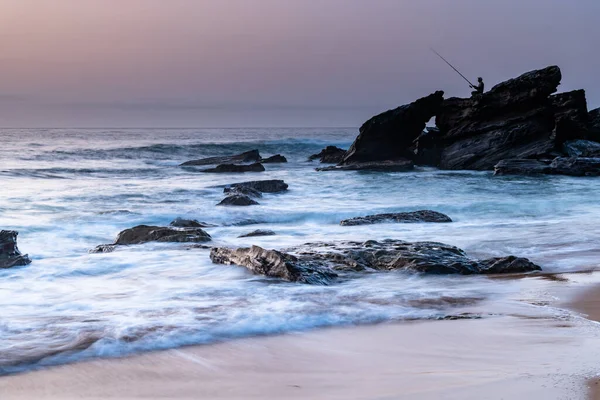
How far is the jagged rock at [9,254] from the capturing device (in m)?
8.59

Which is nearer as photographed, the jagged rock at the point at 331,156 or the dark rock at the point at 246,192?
the dark rock at the point at 246,192

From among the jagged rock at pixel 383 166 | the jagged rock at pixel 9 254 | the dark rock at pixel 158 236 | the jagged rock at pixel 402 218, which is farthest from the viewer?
the jagged rock at pixel 383 166

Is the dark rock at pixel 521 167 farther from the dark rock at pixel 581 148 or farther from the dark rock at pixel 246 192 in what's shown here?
the dark rock at pixel 246 192

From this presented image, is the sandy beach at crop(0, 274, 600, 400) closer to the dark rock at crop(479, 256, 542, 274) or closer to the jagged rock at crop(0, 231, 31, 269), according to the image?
the dark rock at crop(479, 256, 542, 274)

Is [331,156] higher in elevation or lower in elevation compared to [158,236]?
higher

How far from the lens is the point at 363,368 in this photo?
14.0 feet

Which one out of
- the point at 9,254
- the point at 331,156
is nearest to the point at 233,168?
the point at 331,156

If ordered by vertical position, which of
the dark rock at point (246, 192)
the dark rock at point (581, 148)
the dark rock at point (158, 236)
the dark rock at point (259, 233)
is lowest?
the dark rock at point (259, 233)

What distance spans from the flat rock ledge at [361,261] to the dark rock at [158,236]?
180 cm

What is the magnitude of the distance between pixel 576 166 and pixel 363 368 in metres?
22.6

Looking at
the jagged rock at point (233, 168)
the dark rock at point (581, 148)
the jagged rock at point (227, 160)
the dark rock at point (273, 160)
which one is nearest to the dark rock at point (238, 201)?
the jagged rock at point (233, 168)

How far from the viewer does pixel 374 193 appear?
806 inches

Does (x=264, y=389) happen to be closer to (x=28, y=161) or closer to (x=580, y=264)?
(x=580, y=264)

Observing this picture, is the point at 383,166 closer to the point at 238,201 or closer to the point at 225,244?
the point at 238,201
